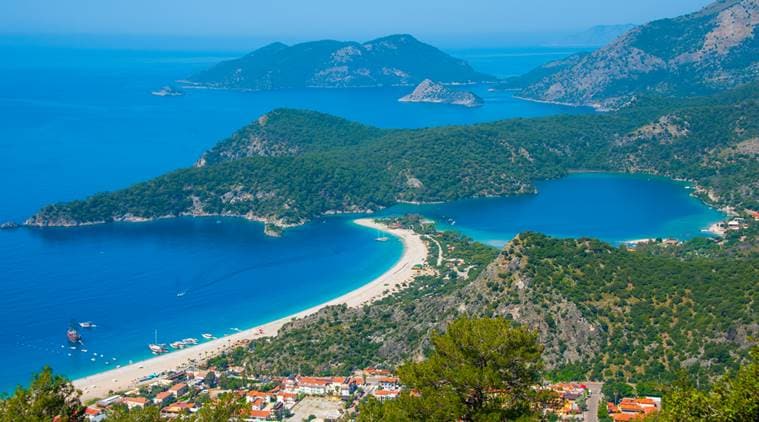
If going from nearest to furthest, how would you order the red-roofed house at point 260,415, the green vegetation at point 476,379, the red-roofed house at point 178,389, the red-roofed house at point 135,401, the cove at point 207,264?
the green vegetation at point 476,379 → the red-roofed house at point 260,415 → the red-roofed house at point 135,401 → the red-roofed house at point 178,389 → the cove at point 207,264

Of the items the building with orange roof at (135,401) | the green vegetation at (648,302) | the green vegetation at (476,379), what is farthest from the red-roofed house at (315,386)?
the green vegetation at (476,379)

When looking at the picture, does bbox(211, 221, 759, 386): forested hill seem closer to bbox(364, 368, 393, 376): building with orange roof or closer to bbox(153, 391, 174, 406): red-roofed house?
bbox(364, 368, 393, 376): building with orange roof

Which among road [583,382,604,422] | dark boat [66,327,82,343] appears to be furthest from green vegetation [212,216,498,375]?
dark boat [66,327,82,343]

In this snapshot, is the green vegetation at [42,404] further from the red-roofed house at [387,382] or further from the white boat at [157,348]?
the white boat at [157,348]

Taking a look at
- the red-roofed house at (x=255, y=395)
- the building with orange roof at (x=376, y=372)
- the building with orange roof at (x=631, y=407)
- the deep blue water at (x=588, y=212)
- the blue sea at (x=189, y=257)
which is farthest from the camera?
the deep blue water at (x=588, y=212)

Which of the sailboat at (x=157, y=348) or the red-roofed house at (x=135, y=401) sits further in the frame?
the sailboat at (x=157, y=348)

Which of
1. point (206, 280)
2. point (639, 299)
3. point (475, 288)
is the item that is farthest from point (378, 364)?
point (206, 280)

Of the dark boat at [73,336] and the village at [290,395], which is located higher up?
the village at [290,395]
